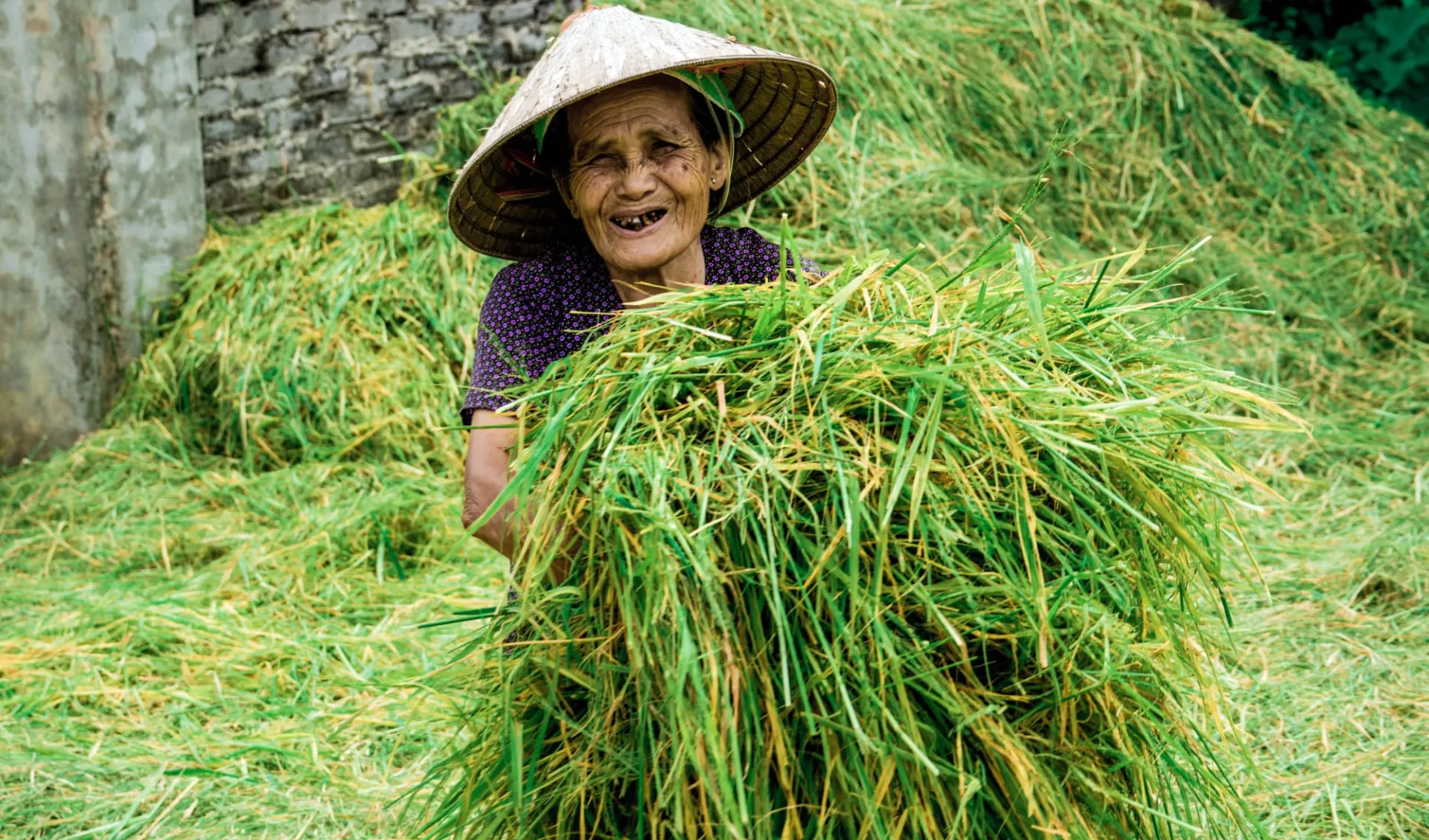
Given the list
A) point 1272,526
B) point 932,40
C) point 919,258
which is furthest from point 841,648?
point 932,40

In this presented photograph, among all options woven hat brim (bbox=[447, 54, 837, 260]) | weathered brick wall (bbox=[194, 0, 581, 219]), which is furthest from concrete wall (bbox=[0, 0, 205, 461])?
woven hat brim (bbox=[447, 54, 837, 260])

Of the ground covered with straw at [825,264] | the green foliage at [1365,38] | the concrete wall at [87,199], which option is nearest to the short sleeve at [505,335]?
the ground covered with straw at [825,264]

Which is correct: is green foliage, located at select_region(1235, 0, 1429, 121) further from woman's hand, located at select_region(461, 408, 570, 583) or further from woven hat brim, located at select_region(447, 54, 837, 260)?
woman's hand, located at select_region(461, 408, 570, 583)

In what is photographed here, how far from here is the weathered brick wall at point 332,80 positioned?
16.0ft

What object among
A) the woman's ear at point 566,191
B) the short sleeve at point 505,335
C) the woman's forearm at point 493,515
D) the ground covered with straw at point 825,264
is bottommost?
the ground covered with straw at point 825,264

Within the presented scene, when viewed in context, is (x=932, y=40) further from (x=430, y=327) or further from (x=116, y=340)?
(x=116, y=340)

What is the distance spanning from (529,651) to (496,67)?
12.5ft

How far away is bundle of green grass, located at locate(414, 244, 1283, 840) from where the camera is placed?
1.34m

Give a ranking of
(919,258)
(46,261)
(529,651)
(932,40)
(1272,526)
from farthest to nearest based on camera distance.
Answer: (932,40)
(46,261)
(919,258)
(1272,526)
(529,651)

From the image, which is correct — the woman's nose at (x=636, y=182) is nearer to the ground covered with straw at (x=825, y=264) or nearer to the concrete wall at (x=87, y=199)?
the ground covered with straw at (x=825, y=264)

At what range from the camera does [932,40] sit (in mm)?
5219

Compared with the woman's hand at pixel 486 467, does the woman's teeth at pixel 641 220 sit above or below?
above

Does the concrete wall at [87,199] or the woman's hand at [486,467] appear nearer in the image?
the woman's hand at [486,467]

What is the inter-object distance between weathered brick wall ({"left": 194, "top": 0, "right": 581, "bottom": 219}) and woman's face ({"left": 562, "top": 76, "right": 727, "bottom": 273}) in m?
2.99
